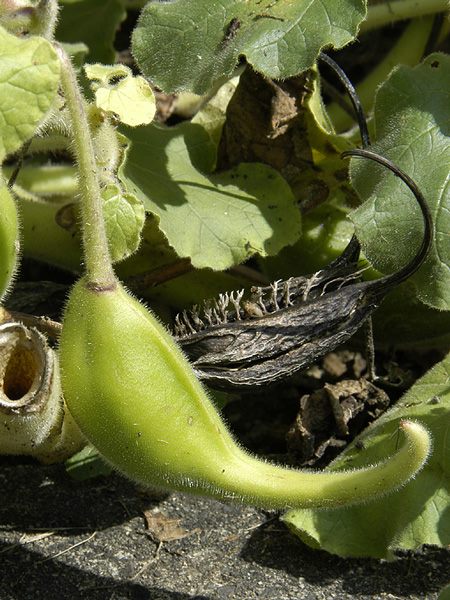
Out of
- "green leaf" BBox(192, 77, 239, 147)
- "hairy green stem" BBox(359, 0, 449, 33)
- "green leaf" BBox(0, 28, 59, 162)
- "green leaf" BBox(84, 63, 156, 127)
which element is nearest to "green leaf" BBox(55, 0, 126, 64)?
"green leaf" BBox(192, 77, 239, 147)

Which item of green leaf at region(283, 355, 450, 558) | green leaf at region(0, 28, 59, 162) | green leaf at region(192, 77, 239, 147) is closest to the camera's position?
green leaf at region(0, 28, 59, 162)

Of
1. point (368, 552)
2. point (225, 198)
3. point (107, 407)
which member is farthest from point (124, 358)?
point (225, 198)

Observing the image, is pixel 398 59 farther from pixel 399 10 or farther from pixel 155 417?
pixel 155 417

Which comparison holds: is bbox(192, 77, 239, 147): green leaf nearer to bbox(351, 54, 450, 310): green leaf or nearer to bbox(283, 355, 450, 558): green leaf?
bbox(351, 54, 450, 310): green leaf

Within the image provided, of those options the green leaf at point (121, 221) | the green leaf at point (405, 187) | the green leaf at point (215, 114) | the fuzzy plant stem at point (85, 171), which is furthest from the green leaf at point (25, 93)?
the green leaf at point (215, 114)

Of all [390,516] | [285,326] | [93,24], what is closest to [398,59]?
[93,24]

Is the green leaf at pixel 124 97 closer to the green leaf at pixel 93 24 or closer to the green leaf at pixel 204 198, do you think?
the green leaf at pixel 204 198

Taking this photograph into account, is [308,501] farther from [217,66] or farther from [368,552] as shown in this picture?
[217,66]
